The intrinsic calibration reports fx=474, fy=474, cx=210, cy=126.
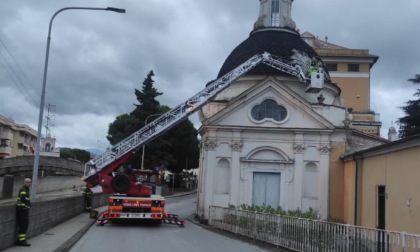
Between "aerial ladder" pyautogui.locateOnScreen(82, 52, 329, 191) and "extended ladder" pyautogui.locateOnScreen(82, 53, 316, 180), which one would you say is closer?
"aerial ladder" pyautogui.locateOnScreen(82, 52, 329, 191)

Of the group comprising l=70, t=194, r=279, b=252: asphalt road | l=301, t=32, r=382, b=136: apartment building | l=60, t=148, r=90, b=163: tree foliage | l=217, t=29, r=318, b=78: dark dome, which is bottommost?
l=70, t=194, r=279, b=252: asphalt road

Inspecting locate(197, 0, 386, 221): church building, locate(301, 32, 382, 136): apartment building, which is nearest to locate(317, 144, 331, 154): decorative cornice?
locate(197, 0, 386, 221): church building

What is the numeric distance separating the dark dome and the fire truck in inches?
39.3

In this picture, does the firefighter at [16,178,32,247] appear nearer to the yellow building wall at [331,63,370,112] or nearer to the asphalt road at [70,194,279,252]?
the asphalt road at [70,194,279,252]

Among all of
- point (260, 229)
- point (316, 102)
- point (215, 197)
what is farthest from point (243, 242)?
point (316, 102)

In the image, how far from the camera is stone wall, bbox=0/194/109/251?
1242cm

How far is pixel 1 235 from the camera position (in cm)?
1206

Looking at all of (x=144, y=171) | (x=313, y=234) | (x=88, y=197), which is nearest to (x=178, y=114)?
(x=144, y=171)

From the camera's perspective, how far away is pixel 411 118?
49406 mm

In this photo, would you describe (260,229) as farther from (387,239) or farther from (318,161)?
(318,161)

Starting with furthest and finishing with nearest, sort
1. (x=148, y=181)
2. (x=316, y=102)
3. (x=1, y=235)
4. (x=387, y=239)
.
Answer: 1. (x=316, y=102)
2. (x=148, y=181)
3. (x=1, y=235)
4. (x=387, y=239)

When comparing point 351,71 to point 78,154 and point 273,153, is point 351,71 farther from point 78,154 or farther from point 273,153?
point 78,154

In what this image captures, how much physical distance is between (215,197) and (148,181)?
6059mm

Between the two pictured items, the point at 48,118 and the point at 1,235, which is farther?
the point at 48,118
